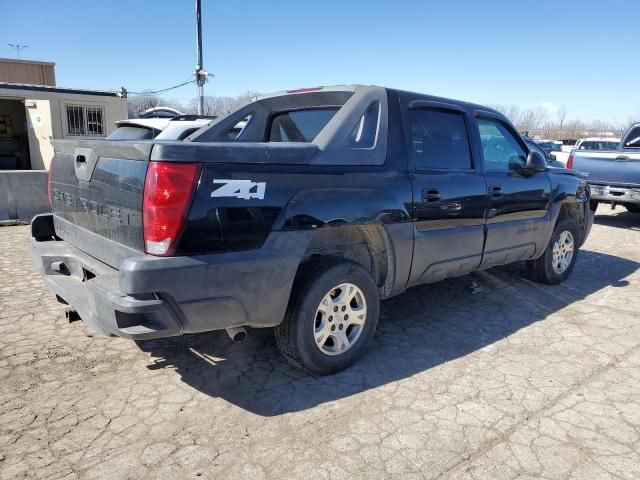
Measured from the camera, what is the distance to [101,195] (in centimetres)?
286

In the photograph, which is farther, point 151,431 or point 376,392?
point 376,392

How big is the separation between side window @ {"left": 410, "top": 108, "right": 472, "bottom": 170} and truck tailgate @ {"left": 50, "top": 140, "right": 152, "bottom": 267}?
6.67 feet

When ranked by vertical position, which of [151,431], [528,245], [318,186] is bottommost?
[151,431]

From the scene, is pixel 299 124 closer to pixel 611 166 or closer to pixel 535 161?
pixel 535 161

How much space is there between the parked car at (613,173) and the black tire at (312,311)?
809cm

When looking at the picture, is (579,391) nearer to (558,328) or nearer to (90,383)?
(558,328)

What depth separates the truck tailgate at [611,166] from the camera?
359 inches

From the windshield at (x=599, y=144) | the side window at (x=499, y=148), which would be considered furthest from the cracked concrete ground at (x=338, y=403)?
the windshield at (x=599, y=144)

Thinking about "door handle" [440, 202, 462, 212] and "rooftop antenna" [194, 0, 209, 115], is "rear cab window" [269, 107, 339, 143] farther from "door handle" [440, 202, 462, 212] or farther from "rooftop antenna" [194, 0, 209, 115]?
"rooftop antenna" [194, 0, 209, 115]

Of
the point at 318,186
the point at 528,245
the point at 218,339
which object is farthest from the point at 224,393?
the point at 528,245

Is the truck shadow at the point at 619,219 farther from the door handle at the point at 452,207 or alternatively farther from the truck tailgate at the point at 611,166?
the door handle at the point at 452,207

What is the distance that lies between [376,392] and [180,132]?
553cm

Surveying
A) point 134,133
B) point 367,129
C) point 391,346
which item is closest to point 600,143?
point 134,133

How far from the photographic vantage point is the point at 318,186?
9.77 feet
